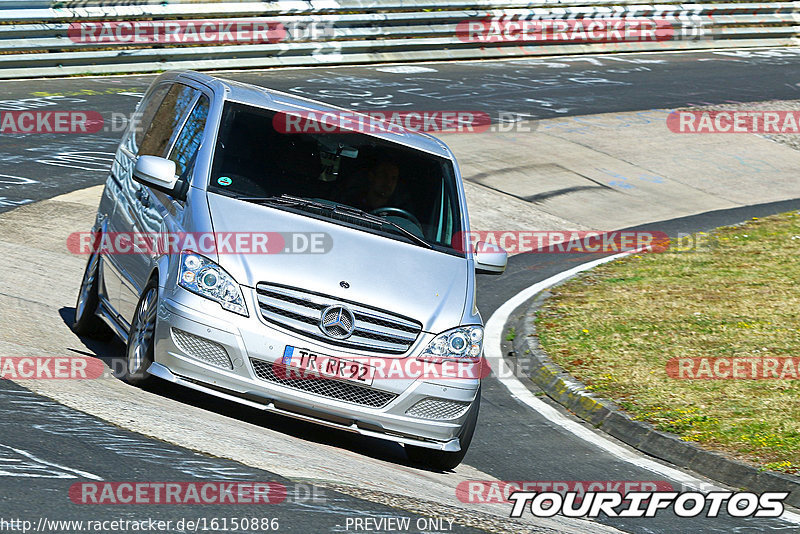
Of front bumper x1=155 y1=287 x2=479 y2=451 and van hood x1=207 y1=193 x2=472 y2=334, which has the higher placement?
van hood x1=207 y1=193 x2=472 y2=334

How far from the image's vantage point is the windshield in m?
7.46

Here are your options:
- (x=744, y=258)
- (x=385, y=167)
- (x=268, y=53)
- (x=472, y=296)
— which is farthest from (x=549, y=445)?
(x=268, y=53)

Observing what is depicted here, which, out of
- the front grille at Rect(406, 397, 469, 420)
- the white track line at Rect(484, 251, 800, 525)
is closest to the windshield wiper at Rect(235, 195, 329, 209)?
the front grille at Rect(406, 397, 469, 420)

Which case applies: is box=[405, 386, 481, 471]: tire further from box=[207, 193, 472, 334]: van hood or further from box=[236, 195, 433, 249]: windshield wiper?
box=[236, 195, 433, 249]: windshield wiper

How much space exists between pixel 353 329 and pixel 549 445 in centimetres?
234

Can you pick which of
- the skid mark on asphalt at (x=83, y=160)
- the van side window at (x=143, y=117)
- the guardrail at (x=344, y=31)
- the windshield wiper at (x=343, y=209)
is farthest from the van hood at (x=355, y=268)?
the guardrail at (x=344, y=31)

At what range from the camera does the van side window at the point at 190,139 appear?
25.1ft

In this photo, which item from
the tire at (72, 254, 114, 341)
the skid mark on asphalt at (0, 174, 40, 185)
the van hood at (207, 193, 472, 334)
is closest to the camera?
the van hood at (207, 193, 472, 334)

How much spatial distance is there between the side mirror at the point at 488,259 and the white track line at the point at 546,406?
1555 millimetres

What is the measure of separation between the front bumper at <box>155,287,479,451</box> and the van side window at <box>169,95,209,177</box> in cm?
124

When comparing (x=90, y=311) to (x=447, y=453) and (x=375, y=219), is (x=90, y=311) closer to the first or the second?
(x=375, y=219)

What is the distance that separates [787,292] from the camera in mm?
12734

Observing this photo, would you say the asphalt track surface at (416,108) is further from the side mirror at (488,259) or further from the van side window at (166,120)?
the van side window at (166,120)

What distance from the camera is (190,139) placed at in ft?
25.7
